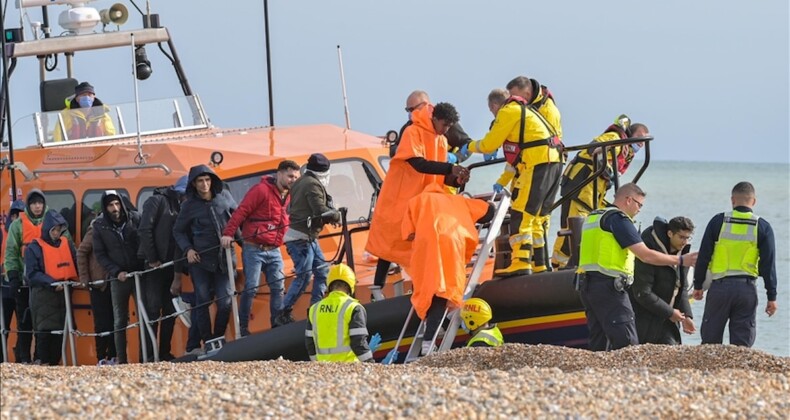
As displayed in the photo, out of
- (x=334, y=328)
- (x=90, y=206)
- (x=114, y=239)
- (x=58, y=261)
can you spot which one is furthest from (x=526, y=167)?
(x=58, y=261)

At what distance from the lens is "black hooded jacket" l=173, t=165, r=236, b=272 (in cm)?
1001

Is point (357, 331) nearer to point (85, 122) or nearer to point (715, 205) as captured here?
point (85, 122)

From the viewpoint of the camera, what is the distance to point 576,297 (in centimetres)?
934

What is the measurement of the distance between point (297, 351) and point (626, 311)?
2004 millimetres

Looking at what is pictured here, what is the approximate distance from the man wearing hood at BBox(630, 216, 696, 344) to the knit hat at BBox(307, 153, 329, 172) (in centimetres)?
204

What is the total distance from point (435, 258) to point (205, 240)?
179 cm

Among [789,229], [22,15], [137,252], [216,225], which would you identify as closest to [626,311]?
[216,225]

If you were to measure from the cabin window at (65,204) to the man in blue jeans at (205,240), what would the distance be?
4.57 feet

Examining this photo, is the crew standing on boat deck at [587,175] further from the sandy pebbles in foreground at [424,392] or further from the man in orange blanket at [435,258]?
the sandy pebbles in foreground at [424,392]

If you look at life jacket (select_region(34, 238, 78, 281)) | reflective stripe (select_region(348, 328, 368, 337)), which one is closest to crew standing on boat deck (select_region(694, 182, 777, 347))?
reflective stripe (select_region(348, 328, 368, 337))

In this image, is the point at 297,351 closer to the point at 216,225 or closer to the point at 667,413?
the point at 216,225

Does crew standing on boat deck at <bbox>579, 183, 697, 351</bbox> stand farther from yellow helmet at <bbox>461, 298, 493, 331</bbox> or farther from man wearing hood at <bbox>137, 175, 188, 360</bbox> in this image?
man wearing hood at <bbox>137, 175, 188, 360</bbox>

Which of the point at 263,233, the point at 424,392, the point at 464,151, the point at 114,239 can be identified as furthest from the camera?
the point at 114,239

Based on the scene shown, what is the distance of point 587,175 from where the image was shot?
36.3 feet
